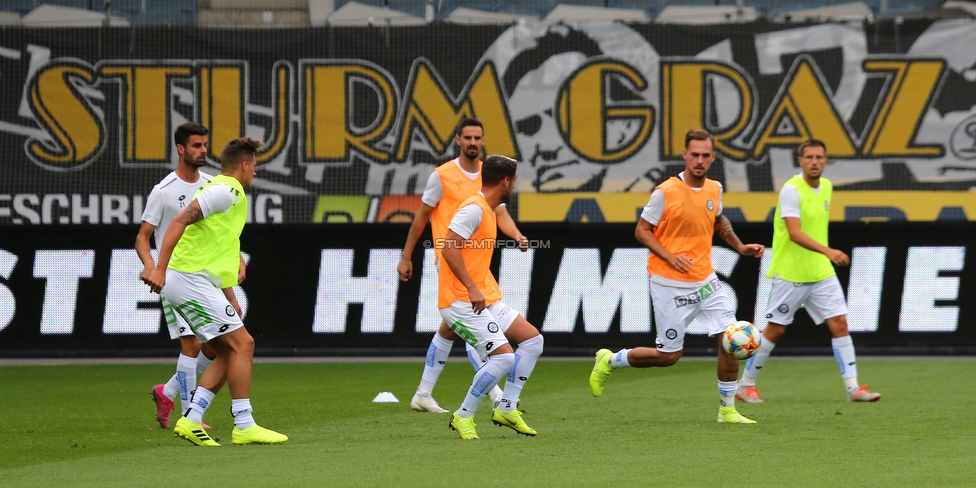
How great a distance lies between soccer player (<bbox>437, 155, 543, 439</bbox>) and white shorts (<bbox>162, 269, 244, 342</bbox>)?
1.38m

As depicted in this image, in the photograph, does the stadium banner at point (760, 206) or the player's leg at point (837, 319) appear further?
the stadium banner at point (760, 206)

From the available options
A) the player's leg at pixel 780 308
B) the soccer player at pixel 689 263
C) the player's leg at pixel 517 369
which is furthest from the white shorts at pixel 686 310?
the player's leg at pixel 780 308

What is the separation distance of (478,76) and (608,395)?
14.4m

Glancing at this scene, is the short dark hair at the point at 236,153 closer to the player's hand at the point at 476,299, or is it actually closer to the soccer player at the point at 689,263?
the player's hand at the point at 476,299

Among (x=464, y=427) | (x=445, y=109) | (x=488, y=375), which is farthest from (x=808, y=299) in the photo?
(x=445, y=109)

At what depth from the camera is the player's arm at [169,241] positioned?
735 centimetres

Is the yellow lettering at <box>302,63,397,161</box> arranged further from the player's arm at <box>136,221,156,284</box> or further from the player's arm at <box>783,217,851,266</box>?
the player's arm at <box>136,221,156,284</box>

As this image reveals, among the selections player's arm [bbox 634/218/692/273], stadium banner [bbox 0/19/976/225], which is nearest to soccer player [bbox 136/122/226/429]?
player's arm [bbox 634/218/692/273]

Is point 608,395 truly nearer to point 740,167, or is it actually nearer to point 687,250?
point 687,250

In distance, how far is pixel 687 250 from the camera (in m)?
9.02

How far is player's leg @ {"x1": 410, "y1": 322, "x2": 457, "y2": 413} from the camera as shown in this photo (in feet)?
32.5

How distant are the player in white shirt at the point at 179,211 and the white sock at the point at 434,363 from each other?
1777mm

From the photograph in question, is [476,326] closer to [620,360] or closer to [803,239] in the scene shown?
[620,360]

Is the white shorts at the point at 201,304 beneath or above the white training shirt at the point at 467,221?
beneath
